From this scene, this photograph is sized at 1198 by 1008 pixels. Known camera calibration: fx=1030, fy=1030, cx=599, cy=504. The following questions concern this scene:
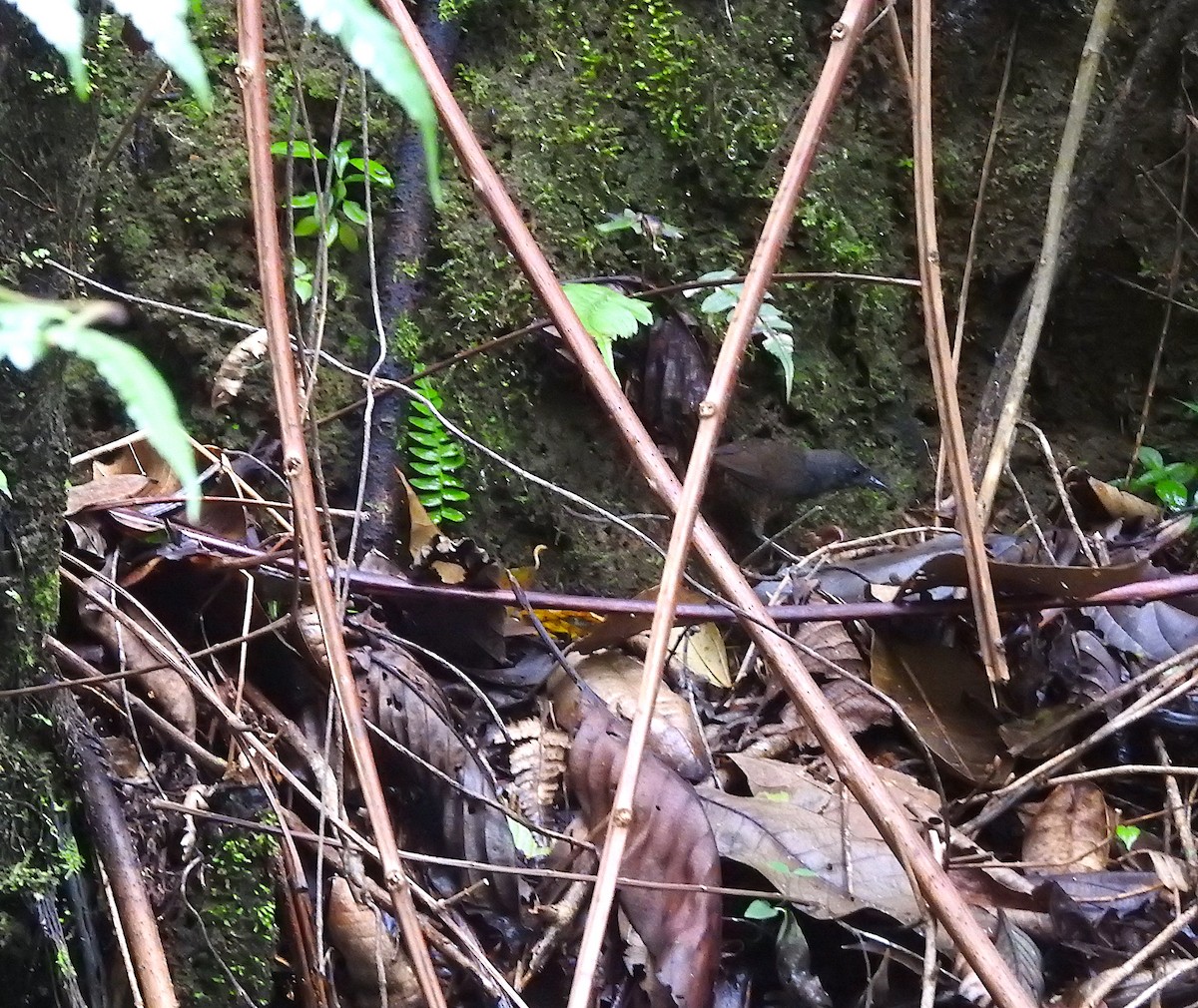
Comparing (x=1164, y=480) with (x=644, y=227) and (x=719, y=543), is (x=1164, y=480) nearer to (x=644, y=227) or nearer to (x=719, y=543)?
(x=644, y=227)

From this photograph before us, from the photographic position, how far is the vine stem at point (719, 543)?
727 mm

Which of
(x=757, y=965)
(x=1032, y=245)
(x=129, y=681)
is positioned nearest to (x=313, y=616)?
(x=129, y=681)

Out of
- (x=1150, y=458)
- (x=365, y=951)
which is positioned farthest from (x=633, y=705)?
(x=1150, y=458)

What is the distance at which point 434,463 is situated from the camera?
73.2 inches

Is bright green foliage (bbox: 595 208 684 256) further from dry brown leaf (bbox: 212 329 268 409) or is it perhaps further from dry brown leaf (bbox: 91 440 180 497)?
dry brown leaf (bbox: 91 440 180 497)

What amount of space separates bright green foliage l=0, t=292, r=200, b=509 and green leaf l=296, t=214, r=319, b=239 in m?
1.54

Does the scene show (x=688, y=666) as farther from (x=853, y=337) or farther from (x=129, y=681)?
(x=853, y=337)

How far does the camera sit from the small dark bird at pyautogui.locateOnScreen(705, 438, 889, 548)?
2.13 metres

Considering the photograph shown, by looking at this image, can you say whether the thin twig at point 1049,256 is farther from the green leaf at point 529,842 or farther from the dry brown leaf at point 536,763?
the green leaf at point 529,842

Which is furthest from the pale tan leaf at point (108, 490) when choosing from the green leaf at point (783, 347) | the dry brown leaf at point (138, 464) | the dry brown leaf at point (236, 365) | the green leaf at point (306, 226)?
the green leaf at point (783, 347)

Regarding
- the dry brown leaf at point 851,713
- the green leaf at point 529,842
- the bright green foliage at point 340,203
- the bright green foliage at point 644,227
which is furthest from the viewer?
the bright green foliage at point 644,227

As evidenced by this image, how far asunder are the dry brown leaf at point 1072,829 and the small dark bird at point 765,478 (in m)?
0.80

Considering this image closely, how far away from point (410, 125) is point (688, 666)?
46.1 inches

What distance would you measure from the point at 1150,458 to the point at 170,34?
2.30 meters
